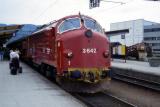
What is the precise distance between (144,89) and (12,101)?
23.1 feet

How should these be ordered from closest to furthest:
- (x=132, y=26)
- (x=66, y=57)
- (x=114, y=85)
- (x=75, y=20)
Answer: (x=66, y=57) → (x=75, y=20) → (x=114, y=85) → (x=132, y=26)

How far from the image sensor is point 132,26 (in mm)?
107625

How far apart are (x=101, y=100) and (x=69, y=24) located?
3501 millimetres

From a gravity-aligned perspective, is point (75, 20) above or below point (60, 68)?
above

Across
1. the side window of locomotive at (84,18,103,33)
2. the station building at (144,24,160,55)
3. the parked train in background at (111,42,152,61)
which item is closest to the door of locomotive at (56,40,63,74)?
the side window of locomotive at (84,18,103,33)

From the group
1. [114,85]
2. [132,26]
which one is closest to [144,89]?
[114,85]

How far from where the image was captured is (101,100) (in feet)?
47.1

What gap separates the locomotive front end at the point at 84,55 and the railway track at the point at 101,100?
0.66 m

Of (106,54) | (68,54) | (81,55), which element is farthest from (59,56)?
(106,54)

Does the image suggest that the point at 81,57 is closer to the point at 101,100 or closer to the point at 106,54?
the point at 106,54

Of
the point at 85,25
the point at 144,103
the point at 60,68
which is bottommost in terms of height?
the point at 144,103

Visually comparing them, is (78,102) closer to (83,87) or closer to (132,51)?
(83,87)

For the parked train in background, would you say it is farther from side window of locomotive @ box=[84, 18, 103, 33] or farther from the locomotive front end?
the locomotive front end

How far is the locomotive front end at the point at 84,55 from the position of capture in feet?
48.4
